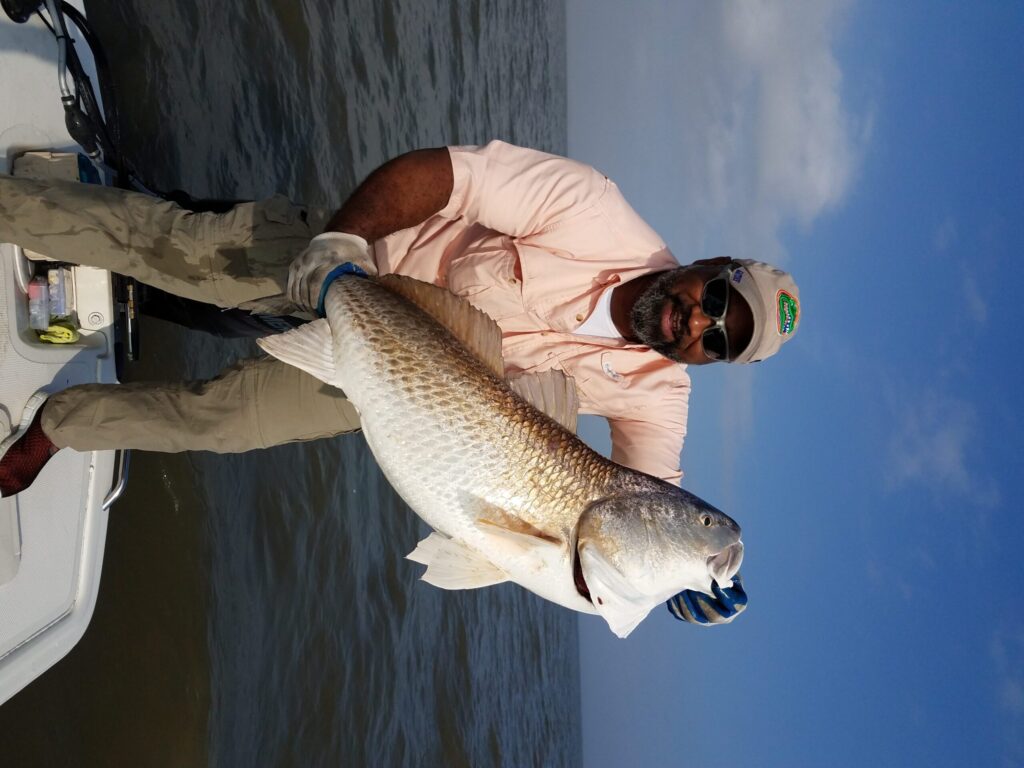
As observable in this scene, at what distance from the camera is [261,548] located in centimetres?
653

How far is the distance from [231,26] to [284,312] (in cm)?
468

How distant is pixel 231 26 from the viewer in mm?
7098

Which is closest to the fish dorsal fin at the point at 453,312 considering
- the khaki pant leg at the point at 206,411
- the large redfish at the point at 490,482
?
the large redfish at the point at 490,482

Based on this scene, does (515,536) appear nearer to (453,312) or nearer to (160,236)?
(453,312)

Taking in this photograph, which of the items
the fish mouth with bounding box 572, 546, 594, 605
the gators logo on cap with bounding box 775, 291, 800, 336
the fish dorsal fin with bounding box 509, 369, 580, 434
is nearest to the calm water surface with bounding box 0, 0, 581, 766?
the fish mouth with bounding box 572, 546, 594, 605

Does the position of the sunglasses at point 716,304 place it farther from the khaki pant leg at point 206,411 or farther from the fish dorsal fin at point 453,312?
the khaki pant leg at point 206,411

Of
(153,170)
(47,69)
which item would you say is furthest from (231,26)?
(47,69)

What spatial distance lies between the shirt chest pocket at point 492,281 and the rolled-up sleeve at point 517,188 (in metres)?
0.16

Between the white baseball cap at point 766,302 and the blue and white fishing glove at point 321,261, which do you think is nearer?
the blue and white fishing glove at point 321,261

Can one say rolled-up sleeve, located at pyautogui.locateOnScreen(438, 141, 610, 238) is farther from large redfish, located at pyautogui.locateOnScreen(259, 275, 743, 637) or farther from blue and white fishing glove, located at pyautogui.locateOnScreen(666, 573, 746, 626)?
blue and white fishing glove, located at pyautogui.locateOnScreen(666, 573, 746, 626)

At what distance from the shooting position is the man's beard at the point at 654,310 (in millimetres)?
3717

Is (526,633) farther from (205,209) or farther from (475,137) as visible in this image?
(205,209)

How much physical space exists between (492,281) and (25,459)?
2.59 m

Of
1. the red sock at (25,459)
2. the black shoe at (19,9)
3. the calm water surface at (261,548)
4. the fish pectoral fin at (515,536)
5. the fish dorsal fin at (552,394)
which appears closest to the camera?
the fish pectoral fin at (515,536)
